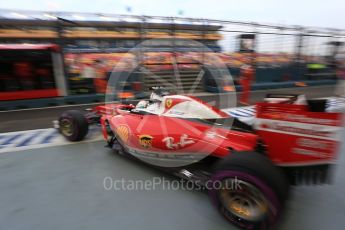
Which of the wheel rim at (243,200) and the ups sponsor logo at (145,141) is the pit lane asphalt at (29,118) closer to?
the ups sponsor logo at (145,141)

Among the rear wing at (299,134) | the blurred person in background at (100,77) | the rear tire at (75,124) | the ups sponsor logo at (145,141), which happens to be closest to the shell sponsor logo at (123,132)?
the ups sponsor logo at (145,141)

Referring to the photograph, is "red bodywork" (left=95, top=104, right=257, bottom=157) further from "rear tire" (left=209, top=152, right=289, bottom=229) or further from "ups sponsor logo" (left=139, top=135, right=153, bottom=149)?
"rear tire" (left=209, top=152, right=289, bottom=229)

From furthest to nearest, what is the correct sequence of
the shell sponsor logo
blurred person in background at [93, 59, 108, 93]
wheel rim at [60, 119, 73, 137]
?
blurred person in background at [93, 59, 108, 93] < wheel rim at [60, 119, 73, 137] < the shell sponsor logo

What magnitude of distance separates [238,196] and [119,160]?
1.91m

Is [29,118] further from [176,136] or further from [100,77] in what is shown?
[176,136]

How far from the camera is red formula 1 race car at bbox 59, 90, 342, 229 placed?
1.93m

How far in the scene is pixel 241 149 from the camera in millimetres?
2430

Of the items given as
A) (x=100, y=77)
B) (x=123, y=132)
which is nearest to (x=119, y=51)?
(x=100, y=77)

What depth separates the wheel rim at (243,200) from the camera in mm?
1943

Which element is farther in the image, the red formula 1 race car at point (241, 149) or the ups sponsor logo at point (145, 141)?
the ups sponsor logo at point (145, 141)

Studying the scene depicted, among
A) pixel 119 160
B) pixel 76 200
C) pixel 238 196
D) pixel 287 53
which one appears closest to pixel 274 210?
pixel 238 196

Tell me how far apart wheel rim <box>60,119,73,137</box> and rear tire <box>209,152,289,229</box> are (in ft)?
9.25

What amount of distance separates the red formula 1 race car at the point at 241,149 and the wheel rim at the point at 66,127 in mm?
1340

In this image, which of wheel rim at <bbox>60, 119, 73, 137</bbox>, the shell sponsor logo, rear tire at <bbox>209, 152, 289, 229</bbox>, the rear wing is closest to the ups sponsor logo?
the shell sponsor logo
